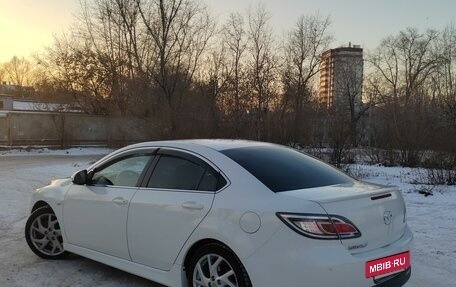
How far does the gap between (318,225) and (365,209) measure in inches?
19.9

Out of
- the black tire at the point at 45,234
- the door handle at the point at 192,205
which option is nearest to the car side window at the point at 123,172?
the door handle at the point at 192,205

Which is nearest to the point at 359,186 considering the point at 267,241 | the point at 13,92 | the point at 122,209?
the point at 267,241

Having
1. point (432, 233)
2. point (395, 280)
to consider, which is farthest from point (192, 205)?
point (432, 233)

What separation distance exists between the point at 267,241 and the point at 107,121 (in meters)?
33.3

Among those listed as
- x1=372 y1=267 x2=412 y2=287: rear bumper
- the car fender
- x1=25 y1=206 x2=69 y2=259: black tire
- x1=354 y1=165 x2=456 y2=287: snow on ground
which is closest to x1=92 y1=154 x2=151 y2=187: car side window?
the car fender

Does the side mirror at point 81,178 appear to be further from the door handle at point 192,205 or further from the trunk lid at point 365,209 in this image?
the trunk lid at point 365,209

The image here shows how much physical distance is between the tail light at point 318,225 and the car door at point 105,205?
1843 mm

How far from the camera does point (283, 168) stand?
4.46m

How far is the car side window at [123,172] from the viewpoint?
5.04 metres

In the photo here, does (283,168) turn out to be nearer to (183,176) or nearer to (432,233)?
(183,176)

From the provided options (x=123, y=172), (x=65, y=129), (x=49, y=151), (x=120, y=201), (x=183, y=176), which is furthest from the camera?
(x=65, y=129)

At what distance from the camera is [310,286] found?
3584 mm

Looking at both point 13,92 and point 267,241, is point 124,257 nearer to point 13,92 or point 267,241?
point 267,241

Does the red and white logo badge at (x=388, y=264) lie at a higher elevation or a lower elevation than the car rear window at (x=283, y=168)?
lower
